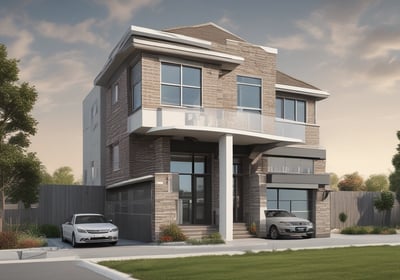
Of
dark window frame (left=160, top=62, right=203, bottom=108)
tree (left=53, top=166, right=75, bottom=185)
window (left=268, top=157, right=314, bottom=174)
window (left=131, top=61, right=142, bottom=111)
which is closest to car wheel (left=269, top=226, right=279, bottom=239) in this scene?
window (left=268, top=157, right=314, bottom=174)

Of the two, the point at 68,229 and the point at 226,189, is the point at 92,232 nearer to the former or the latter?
the point at 68,229

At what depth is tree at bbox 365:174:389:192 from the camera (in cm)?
Result: 7215

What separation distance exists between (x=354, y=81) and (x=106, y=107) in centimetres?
1490

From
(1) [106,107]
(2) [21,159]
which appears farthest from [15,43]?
(1) [106,107]

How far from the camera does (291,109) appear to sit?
110 ft

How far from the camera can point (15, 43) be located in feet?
82.6

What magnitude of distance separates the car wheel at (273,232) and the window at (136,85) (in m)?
8.76

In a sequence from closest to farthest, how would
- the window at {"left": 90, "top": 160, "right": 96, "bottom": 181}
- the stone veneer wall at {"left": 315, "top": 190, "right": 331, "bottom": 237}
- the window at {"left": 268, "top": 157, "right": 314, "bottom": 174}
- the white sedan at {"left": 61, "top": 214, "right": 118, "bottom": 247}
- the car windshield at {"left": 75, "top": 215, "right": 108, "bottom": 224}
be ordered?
the white sedan at {"left": 61, "top": 214, "right": 118, "bottom": 247}, the car windshield at {"left": 75, "top": 215, "right": 108, "bottom": 224}, the stone veneer wall at {"left": 315, "top": 190, "right": 331, "bottom": 237}, the window at {"left": 268, "top": 157, "right": 314, "bottom": 174}, the window at {"left": 90, "top": 160, "right": 96, "bottom": 181}

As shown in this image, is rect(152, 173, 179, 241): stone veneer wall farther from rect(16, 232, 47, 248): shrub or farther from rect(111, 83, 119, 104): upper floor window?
rect(111, 83, 119, 104): upper floor window

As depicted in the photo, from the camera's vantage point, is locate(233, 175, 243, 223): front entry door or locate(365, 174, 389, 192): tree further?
locate(365, 174, 389, 192): tree

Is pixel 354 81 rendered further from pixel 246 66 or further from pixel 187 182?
pixel 187 182

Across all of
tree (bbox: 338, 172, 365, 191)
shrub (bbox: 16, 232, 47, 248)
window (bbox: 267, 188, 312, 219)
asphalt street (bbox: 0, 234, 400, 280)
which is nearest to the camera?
asphalt street (bbox: 0, 234, 400, 280)

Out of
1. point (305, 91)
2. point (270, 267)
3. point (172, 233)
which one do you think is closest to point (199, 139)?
point (172, 233)

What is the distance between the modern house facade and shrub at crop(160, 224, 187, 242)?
294 mm
